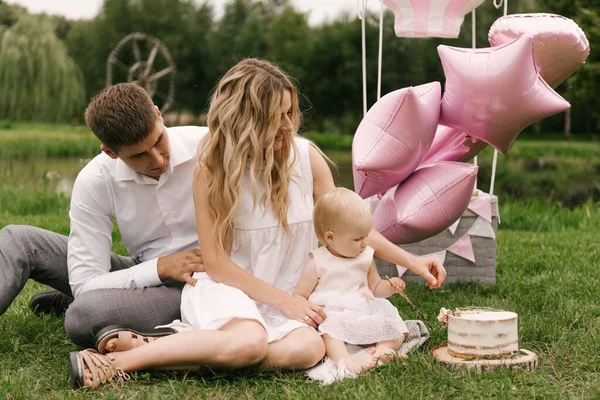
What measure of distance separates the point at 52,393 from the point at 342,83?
56.6 ft

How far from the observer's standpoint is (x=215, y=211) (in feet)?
7.36

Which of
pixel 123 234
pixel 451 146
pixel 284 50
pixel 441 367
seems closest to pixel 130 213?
pixel 123 234

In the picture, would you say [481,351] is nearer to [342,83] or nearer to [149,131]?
[149,131]

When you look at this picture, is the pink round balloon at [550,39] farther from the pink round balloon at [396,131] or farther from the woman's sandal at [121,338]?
the woman's sandal at [121,338]

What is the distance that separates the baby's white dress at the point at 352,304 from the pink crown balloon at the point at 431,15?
1032 mm

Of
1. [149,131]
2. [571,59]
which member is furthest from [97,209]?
[571,59]

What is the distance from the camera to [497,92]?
2.45m

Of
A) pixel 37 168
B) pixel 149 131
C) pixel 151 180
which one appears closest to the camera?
pixel 149 131

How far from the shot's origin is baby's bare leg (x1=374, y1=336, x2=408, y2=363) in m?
2.17

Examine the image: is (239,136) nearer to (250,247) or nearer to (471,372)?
(250,247)

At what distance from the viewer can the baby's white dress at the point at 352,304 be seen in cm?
219

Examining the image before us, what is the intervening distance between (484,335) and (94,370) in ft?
3.27

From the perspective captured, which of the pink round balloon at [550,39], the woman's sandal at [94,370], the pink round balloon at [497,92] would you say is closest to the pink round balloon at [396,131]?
the pink round balloon at [497,92]

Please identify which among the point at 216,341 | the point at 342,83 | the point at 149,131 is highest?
the point at 149,131
